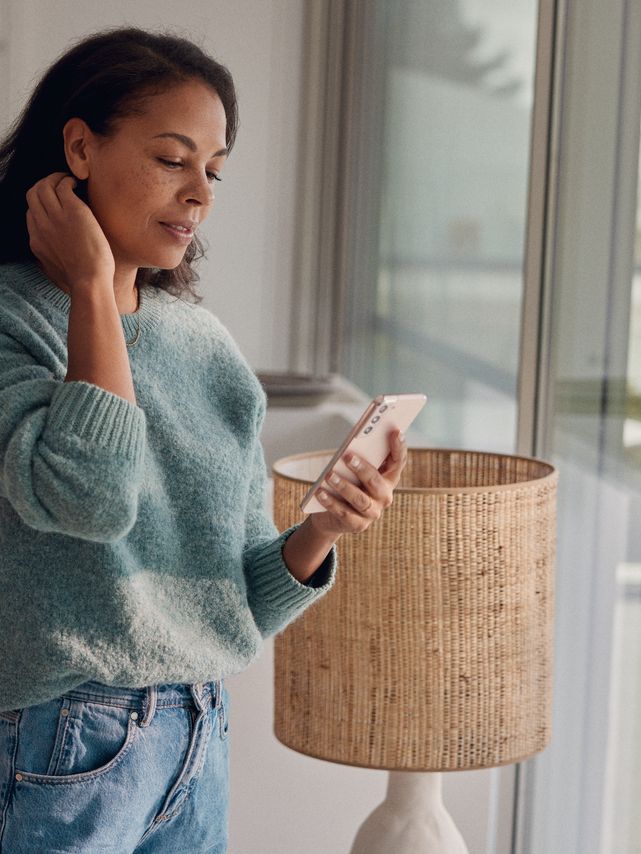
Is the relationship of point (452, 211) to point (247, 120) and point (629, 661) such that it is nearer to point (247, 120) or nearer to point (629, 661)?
point (629, 661)

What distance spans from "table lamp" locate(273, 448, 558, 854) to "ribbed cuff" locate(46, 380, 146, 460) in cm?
51

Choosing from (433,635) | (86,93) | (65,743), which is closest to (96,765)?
(65,743)

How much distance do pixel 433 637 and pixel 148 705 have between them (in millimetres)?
468

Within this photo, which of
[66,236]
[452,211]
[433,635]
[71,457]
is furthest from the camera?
[452,211]

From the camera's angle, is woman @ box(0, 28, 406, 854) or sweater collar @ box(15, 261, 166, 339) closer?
woman @ box(0, 28, 406, 854)

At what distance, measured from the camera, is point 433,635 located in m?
1.47

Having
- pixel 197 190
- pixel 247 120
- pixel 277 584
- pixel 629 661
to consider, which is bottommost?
pixel 629 661

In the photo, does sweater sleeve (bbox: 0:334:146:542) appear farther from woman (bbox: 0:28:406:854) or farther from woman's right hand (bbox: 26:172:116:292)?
woman's right hand (bbox: 26:172:116:292)

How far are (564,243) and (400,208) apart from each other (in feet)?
4.42

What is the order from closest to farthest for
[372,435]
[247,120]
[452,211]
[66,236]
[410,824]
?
[66,236]
[372,435]
[410,824]
[452,211]
[247,120]

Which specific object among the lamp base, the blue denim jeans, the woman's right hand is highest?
the woman's right hand

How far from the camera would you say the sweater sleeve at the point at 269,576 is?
1.23 meters

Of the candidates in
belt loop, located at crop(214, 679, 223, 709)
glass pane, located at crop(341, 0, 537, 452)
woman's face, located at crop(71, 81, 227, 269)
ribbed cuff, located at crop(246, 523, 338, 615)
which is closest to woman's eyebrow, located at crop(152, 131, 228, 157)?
woman's face, located at crop(71, 81, 227, 269)

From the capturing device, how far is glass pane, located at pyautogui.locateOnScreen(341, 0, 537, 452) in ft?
8.32
